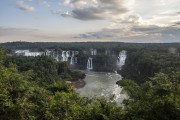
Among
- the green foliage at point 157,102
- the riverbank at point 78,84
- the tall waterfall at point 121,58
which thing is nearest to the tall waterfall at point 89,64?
the tall waterfall at point 121,58

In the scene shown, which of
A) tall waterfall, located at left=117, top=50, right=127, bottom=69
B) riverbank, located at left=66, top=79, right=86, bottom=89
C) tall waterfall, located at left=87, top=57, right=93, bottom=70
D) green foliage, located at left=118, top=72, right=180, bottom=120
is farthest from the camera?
tall waterfall, located at left=117, top=50, right=127, bottom=69

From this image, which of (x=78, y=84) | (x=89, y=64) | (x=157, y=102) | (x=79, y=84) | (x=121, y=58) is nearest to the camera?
(x=157, y=102)

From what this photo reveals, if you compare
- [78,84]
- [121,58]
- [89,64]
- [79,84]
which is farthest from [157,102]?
[121,58]

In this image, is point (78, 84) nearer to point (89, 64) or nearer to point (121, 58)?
point (89, 64)

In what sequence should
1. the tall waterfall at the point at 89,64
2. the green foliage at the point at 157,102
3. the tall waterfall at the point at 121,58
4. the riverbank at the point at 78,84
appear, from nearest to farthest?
the green foliage at the point at 157,102 → the riverbank at the point at 78,84 → the tall waterfall at the point at 89,64 → the tall waterfall at the point at 121,58

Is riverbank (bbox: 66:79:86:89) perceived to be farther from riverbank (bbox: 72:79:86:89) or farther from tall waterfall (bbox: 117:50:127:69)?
tall waterfall (bbox: 117:50:127:69)

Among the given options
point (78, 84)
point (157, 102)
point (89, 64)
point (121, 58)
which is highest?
point (157, 102)

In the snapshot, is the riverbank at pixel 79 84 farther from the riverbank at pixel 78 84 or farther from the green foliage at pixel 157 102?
the green foliage at pixel 157 102

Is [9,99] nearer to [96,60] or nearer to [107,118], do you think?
[107,118]

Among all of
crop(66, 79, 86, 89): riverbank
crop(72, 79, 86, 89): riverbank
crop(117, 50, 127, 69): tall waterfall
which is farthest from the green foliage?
crop(117, 50, 127, 69): tall waterfall

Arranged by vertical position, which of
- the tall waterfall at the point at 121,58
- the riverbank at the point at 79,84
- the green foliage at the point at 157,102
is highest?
the green foliage at the point at 157,102

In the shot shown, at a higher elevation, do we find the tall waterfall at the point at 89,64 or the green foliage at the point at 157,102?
the green foliage at the point at 157,102
